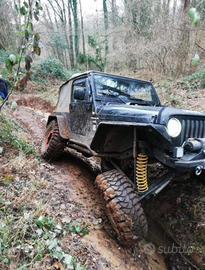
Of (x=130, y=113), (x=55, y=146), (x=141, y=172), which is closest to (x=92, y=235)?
(x=141, y=172)

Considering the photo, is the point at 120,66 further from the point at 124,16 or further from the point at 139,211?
the point at 139,211

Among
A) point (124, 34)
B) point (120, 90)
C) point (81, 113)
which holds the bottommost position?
point (81, 113)

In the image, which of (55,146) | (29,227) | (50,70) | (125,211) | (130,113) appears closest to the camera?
(29,227)

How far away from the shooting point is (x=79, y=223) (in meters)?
2.16

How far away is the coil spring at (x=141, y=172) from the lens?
2.06 metres

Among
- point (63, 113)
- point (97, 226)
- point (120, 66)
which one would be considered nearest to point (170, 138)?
point (97, 226)

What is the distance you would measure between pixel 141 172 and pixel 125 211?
0.43 meters

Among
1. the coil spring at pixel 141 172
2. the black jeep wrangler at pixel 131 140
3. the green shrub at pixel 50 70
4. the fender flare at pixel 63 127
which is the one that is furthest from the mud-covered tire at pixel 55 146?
the green shrub at pixel 50 70

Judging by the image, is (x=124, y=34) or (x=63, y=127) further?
(x=124, y=34)

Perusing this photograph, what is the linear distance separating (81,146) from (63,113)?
106cm

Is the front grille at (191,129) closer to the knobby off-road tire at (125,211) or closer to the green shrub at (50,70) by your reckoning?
the knobby off-road tire at (125,211)

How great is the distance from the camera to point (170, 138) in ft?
5.67

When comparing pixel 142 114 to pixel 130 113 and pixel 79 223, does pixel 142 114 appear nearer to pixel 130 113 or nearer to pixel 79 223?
pixel 130 113

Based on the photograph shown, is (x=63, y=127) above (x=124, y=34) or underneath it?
underneath
